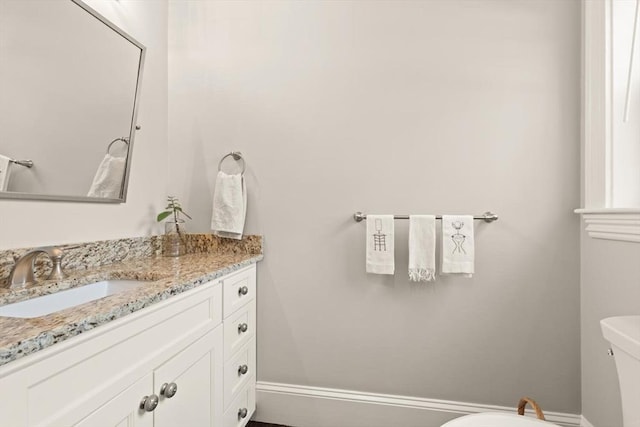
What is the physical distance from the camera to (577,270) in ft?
5.19

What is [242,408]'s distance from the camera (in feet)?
5.28

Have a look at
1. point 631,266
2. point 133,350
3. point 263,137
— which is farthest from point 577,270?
point 133,350

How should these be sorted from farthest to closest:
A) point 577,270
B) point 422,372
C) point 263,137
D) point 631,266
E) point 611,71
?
point 263,137
point 422,372
point 577,270
point 611,71
point 631,266

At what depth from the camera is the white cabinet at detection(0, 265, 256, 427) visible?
63 centimetres

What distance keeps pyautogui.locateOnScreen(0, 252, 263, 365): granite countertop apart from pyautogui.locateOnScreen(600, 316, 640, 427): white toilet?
4.04 feet

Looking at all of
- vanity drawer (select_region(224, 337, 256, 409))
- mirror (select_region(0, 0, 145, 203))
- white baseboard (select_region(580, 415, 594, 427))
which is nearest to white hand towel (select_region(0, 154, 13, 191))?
mirror (select_region(0, 0, 145, 203))

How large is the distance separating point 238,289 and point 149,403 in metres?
0.69

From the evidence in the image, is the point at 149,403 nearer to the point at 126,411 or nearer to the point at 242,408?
the point at 126,411

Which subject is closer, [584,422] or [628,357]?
[628,357]

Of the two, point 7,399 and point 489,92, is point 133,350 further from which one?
point 489,92

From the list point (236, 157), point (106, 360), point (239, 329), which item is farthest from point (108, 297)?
point (236, 157)

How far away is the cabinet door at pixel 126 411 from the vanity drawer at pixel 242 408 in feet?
1.97

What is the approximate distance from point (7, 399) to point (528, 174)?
1.92 meters

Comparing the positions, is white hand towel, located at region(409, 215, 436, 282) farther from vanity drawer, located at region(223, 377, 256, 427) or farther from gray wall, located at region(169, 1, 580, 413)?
vanity drawer, located at region(223, 377, 256, 427)
